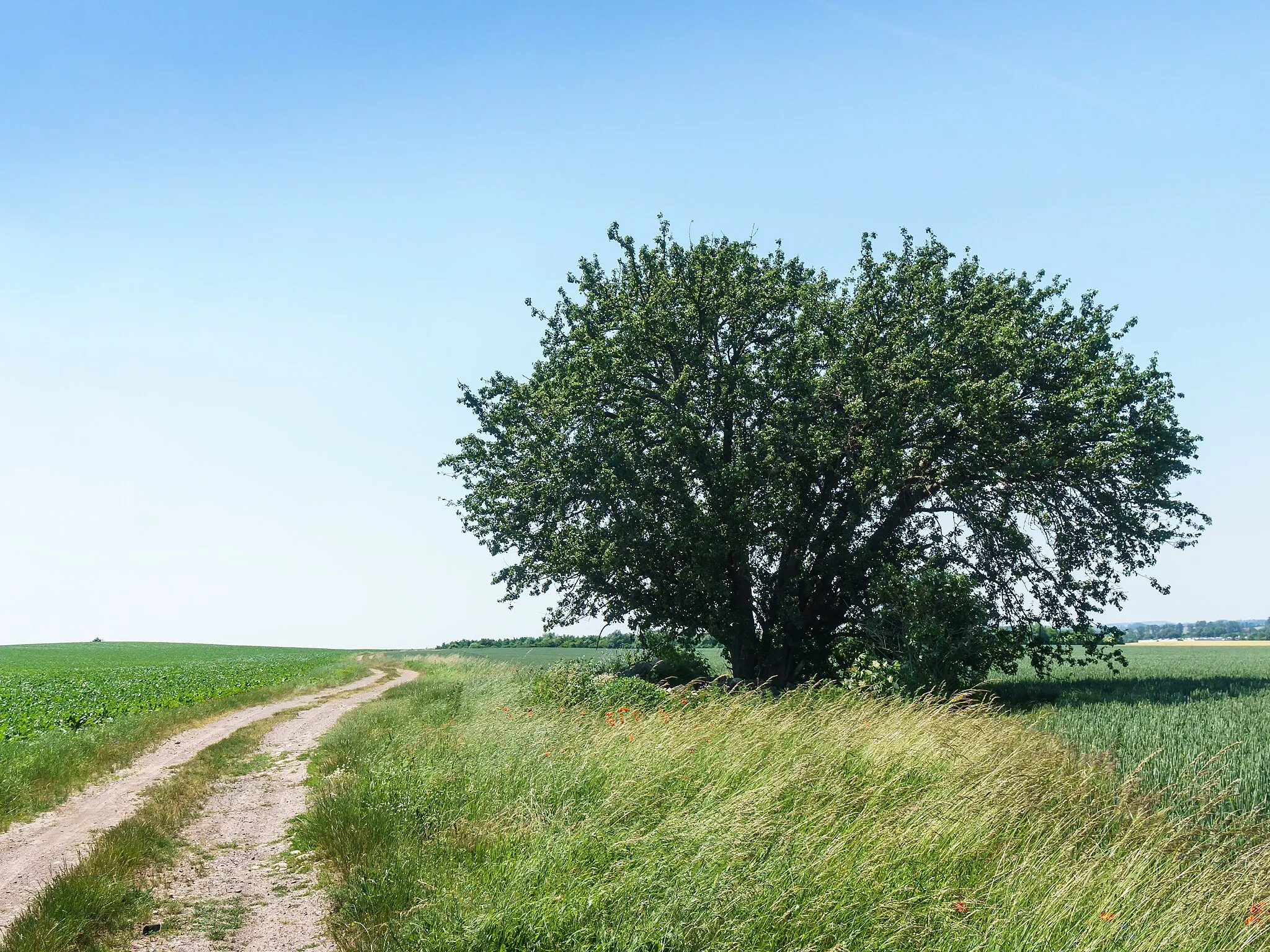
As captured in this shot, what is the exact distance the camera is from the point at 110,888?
7.33 meters

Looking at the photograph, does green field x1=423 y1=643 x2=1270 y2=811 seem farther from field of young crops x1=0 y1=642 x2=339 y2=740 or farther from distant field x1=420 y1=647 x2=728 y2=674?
field of young crops x1=0 y1=642 x2=339 y2=740

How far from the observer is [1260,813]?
937 centimetres

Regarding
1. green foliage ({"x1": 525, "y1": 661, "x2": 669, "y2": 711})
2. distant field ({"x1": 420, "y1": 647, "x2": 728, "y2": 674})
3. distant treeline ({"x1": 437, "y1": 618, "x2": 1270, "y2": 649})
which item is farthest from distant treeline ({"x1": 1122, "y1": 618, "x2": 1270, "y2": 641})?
green foliage ({"x1": 525, "y1": 661, "x2": 669, "y2": 711})

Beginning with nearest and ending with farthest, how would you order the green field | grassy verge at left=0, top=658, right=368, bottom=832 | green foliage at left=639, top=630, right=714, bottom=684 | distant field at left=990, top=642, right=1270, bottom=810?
the green field, distant field at left=990, top=642, right=1270, bottom=810, grassy verge at left=0, top=658, right=368, bottom=832, green foliage at left=639, top=630, right=714, bottom=684

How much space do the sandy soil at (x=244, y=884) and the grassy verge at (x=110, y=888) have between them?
235 mm

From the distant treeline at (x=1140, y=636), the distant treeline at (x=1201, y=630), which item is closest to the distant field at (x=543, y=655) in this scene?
the distant treeline at (x=1140, y=636)

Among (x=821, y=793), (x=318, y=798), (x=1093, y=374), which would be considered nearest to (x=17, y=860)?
(x=318, y=798)

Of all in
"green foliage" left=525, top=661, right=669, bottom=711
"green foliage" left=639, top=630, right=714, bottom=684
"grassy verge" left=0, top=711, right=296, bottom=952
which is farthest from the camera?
"green foliage" left=639, top=630, right=714, bottom=684

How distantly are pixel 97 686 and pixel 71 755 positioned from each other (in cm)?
2206

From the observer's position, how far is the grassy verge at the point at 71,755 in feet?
36.8

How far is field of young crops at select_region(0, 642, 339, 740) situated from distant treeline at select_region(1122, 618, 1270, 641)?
120738 mm

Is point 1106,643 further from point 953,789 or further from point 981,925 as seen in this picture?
point 981,925

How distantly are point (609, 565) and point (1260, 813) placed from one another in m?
16.8

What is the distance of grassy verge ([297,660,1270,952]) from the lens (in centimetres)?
548
